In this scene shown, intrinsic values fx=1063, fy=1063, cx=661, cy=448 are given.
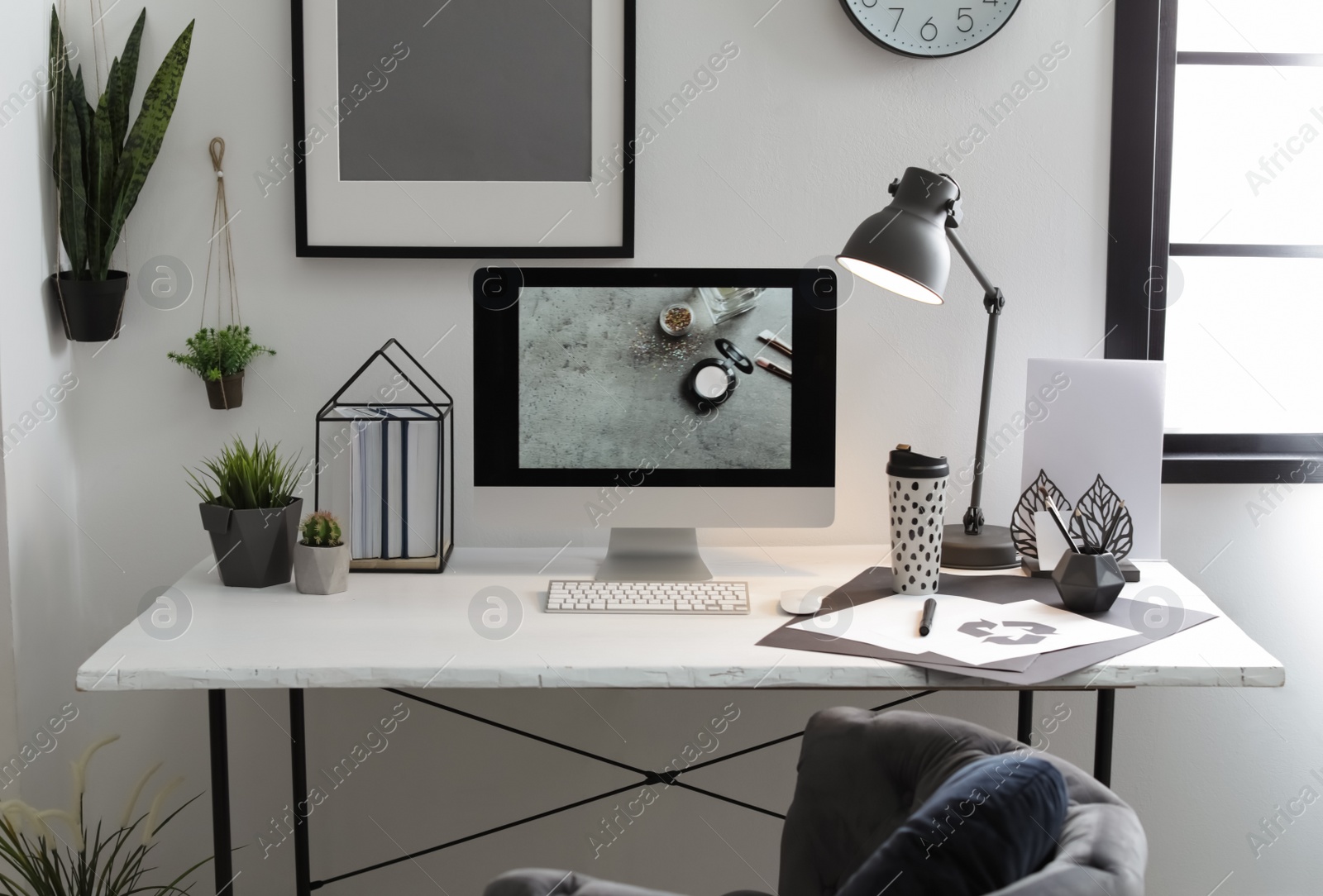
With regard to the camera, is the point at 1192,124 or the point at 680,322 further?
the point at 1192,124

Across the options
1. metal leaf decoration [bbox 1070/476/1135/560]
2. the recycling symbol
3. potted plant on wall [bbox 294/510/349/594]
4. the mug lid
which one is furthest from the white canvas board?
potted plant on wall [bbox 294/510/349/594]

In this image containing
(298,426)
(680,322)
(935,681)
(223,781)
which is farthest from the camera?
(298,426)

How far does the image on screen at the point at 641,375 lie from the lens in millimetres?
1699

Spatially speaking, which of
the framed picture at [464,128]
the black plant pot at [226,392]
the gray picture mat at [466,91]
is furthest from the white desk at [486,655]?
the gray picture mat at [466,91]

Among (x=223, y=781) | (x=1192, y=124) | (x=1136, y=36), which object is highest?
(x=1136, y=36)

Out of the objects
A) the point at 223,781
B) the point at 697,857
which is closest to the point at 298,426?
the point at 223,781

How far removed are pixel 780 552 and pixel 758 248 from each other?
21.9 inches

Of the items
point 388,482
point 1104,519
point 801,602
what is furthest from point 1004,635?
point 388,482

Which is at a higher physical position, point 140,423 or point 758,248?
point 758,248

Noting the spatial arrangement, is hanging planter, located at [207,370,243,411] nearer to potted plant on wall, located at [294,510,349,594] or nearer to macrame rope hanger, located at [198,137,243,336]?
macrame rope hanger, located at [198,137,243,336]

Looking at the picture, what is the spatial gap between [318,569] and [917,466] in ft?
3.03

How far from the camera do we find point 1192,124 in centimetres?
203

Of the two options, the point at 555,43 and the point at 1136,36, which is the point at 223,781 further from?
the point at 1136,36

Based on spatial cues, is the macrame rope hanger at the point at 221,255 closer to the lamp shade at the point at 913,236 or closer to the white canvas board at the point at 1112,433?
the lamp shade at the point at 913,236
